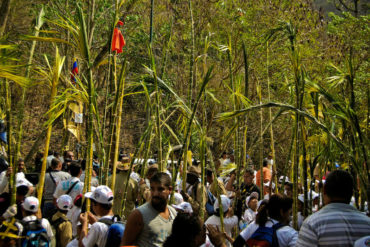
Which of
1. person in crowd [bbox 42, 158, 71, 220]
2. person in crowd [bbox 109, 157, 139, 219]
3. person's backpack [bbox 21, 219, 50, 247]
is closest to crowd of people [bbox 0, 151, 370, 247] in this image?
A: person's backpack [bbox 21, 219, 50, 247]

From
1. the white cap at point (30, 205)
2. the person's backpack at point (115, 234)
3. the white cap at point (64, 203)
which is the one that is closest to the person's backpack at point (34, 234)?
the white cap at point (30, 205)

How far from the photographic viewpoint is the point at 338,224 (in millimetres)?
3041

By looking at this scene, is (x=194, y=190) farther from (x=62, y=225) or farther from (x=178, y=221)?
(x=178, y=221)

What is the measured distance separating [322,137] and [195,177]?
217 cm

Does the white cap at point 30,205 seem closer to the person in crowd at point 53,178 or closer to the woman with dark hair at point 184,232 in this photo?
the person in crowd at point 53,178

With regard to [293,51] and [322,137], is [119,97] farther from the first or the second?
[322,137]

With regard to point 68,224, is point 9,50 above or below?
above

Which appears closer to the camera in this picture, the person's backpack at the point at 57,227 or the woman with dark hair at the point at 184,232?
the woman with dark hair at the point at 184,232

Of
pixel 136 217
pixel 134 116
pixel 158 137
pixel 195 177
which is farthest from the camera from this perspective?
pixel 134 116

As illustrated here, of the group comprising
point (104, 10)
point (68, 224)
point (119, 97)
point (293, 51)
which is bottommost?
point (68, 224)

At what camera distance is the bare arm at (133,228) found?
11.0 ft

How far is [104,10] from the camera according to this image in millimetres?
13969

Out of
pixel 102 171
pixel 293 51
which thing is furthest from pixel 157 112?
pixel 293 51

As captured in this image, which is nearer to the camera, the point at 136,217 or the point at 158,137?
the point at 136,217
